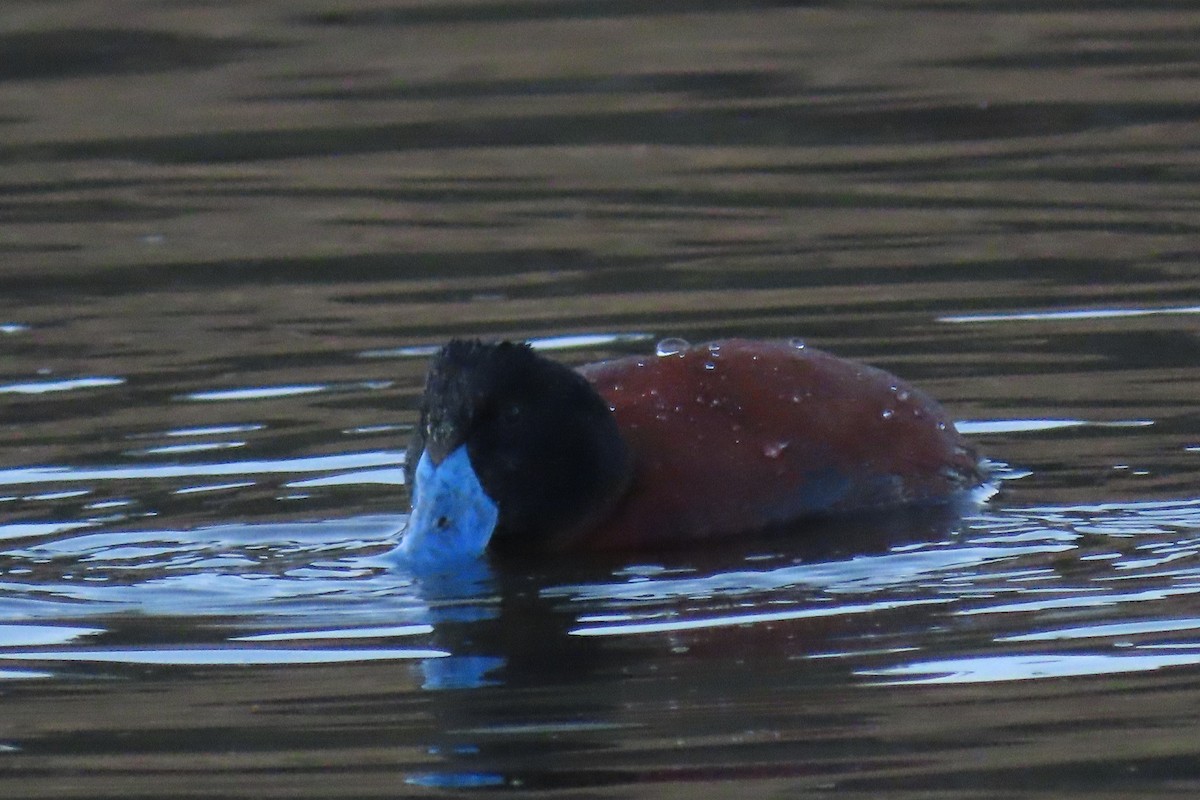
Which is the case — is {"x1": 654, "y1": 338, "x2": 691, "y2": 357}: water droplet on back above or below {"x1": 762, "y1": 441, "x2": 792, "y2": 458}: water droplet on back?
above

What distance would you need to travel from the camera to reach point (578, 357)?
972 centimetres

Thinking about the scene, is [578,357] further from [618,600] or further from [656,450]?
[618,600]

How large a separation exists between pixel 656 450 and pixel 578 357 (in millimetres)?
2174

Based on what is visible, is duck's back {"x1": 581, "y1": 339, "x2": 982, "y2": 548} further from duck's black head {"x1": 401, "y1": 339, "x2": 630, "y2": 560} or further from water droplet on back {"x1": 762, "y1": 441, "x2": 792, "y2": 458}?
duck's black head {"x1": 401, "y1": 339, "x2": 630, "y2": 560}

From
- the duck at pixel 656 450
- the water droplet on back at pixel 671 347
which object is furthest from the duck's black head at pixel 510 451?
the water droplet on back at pixel 671 347

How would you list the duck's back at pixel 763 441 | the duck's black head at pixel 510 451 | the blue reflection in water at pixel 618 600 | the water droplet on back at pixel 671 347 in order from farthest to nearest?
the water droplet on back at pixel 671 347 → the duck's back at pixel 763 441 → the duck's black head at pixel 510 451 → the blue reflection in water at pixel 618 600

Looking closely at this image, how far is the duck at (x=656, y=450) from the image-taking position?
7.33m

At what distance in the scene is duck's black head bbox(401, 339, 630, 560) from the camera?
7301 millimetres

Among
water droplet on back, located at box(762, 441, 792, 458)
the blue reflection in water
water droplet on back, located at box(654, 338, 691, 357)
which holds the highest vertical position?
water droplet on back, located at box(654, 338, 691, 357)

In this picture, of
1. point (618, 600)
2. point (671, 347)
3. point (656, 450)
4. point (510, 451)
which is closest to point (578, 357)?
point (671, 347)

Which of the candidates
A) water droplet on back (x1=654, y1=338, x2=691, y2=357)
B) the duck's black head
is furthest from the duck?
water droplet on back (x1=654, y1=338, x2=691, y2=357)

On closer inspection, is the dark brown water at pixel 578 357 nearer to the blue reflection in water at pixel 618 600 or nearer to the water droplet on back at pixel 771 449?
the blue reflection in water at pixel 618 600

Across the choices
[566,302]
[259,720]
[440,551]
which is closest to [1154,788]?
[259,720]

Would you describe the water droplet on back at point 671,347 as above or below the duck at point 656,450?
above
